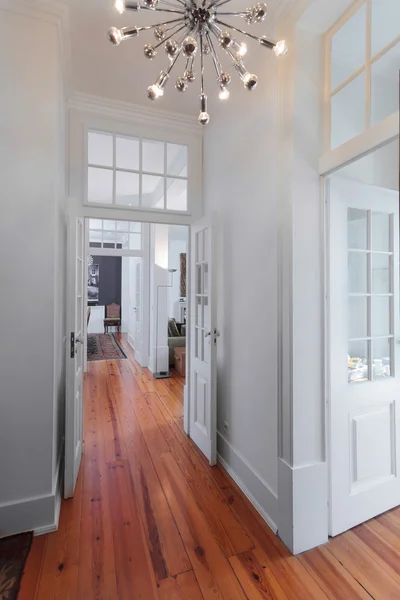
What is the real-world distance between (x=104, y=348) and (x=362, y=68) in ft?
22.3

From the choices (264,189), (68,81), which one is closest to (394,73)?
(264,189)

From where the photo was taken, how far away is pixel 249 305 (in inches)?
83.5

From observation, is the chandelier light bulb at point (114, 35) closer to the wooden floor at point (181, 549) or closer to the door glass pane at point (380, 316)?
the door glass pane at point (380, 316)

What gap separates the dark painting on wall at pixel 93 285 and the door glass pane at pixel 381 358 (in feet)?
30.6

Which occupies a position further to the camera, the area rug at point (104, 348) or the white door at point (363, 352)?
the area rug at point (104, 348)

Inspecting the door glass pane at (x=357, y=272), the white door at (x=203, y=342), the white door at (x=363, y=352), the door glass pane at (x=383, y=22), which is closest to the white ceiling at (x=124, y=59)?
the door glass pane at (x=383, y=22)

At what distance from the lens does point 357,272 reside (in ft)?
5.99

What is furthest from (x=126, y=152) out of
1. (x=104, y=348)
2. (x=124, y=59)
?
(x=104, y=348)

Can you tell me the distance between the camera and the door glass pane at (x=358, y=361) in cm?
183

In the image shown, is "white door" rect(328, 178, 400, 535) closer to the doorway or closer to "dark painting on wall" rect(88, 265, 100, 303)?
the doorway

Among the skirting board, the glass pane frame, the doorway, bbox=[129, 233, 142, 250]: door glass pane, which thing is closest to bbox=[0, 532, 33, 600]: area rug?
the skirting board

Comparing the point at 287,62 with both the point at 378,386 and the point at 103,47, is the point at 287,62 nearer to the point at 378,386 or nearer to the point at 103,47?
the point at 103,47

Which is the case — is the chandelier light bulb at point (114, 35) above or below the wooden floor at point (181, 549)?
above

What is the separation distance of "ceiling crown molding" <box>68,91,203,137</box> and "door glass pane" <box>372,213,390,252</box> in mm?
1874
